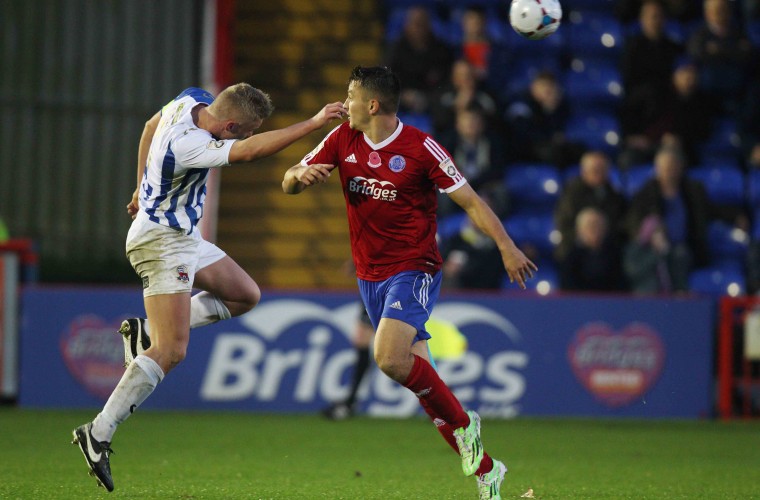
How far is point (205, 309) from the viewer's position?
6.61 metres

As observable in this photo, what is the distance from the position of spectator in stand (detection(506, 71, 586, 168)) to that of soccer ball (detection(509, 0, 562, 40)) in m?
6.10

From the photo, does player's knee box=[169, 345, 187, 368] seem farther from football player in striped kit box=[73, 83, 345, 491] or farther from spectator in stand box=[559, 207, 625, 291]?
spectator in stand box=[559, 207, 625, 291]

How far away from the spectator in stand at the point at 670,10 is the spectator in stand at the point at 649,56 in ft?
3.50

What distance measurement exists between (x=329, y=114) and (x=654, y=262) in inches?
270

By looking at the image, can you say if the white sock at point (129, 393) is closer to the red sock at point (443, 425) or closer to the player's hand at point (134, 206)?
the player's hand at point (134, 206)

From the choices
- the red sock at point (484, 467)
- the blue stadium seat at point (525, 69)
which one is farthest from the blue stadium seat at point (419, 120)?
the red sock at point (484, 467)

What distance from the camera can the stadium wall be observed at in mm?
11047

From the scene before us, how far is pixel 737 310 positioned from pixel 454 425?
618 cm

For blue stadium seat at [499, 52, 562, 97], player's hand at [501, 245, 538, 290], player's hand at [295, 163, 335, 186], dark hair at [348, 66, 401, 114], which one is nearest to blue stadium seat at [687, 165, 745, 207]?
blue stadium seat at [499, 52, 562, 97]

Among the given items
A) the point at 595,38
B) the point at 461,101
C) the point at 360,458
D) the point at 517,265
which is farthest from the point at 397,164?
the point at 595,38

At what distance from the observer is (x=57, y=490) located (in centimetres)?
604

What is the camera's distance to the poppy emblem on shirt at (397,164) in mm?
6023

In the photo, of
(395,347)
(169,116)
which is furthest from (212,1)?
(395,347)

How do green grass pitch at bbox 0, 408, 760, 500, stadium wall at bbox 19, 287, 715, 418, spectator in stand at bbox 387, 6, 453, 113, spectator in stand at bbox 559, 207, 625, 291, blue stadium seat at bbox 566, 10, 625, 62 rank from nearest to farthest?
green grass pitch at bbox 0, 408, 760, 500 < stadium wall at bbox 19, 287, 715, 418 < spectator in stand at bbox 559, 207, 625, 291 < spectator in stand at bbox 387, 6, 453, 113 < blue stadium seat at bbox 566, 10, 625, 62
